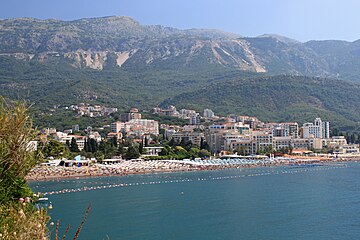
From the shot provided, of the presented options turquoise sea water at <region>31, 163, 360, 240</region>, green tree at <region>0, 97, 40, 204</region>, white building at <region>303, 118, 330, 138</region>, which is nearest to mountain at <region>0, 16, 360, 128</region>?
white building at <region>303, 118, 330, 138</region>

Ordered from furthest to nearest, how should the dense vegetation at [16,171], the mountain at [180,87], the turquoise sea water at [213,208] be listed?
the mountain at [180,87] < the turquoise sea water at [213,208] < the dense vegetation at [16,171]

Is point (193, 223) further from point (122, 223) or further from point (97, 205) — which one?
point (97, 205)

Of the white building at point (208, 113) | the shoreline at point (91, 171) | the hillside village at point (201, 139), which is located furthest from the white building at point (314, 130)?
the shoreline at point (91, 171)

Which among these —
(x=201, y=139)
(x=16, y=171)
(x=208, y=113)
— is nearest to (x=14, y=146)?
(x=16, y=171)

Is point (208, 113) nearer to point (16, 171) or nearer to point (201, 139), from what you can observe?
point (201, 139)

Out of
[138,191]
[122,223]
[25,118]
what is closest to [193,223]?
[122,223]

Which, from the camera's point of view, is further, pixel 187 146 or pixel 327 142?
pixel 327 142

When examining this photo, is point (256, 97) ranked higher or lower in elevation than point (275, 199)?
higher

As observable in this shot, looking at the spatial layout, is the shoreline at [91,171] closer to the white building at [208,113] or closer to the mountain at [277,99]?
the white building at [208,113]
